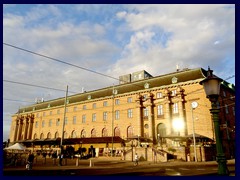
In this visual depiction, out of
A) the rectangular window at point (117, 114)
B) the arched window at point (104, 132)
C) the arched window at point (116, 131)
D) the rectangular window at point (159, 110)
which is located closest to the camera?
the rectangular window at point (159, 110)

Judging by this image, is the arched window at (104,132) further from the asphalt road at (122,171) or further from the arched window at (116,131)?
the asphalt road at (122,171)

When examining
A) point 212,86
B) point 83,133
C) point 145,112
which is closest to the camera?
point 212,86

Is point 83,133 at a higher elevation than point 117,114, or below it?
below

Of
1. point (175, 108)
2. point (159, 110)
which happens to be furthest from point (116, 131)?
point (175, 108)

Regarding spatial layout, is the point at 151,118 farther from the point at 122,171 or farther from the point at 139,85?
the point at 122,171

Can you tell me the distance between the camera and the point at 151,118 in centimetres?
3988

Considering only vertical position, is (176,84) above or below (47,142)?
above

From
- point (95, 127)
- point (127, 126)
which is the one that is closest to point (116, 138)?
point (127, 126)

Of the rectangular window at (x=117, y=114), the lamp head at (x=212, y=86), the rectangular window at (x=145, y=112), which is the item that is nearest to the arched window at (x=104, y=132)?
the rectangular window at (x=117, y=114)

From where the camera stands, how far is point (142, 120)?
41594 millimetres

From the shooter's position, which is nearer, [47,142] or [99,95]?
[47,142]

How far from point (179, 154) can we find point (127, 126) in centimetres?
1645

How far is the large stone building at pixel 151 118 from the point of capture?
105ft
